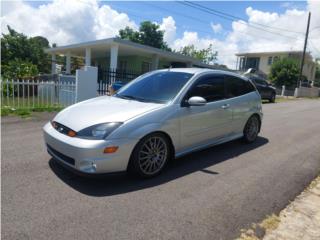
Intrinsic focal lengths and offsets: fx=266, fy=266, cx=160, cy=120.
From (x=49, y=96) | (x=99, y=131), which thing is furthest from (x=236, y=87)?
(x=49, y=96)

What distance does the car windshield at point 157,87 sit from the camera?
446 centimetres

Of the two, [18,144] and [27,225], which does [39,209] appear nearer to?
[27,225]

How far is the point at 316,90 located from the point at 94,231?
138ft

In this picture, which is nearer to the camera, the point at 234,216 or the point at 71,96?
the point at 234,216

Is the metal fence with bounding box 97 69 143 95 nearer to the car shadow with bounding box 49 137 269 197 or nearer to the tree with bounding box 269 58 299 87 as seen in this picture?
the car shadow with bounding box 49 137 269 197

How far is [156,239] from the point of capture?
2635 millimetres

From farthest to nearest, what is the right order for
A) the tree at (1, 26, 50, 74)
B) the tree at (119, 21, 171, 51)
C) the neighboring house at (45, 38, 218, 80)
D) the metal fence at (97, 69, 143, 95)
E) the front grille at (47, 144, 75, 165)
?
the tree at (119, 21, 171, 51) → the tree at (1, 26, 50, 74) → the neighboring house at (45, 38, 218, 80) → the metal fence at (97, 69, 143, 95) → the front grille at (47, 144, 75, 165)

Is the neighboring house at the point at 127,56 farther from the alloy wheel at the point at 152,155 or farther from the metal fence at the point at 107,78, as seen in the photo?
the alloy wheel at the point at 152,155

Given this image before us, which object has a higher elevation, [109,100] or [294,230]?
[109,100]

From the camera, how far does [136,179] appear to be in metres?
3.93

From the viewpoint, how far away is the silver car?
11.4 feet

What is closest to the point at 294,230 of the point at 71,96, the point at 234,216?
the point at 234,216

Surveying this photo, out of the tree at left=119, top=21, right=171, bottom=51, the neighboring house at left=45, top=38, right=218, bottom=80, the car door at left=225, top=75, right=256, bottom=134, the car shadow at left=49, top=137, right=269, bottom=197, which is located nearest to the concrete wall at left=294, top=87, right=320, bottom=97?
the neighboring house at left=45, top=38, right=218, bottom=80

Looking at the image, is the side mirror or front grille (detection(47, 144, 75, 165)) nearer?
front grille (detection(47, 144, 75, 165))
